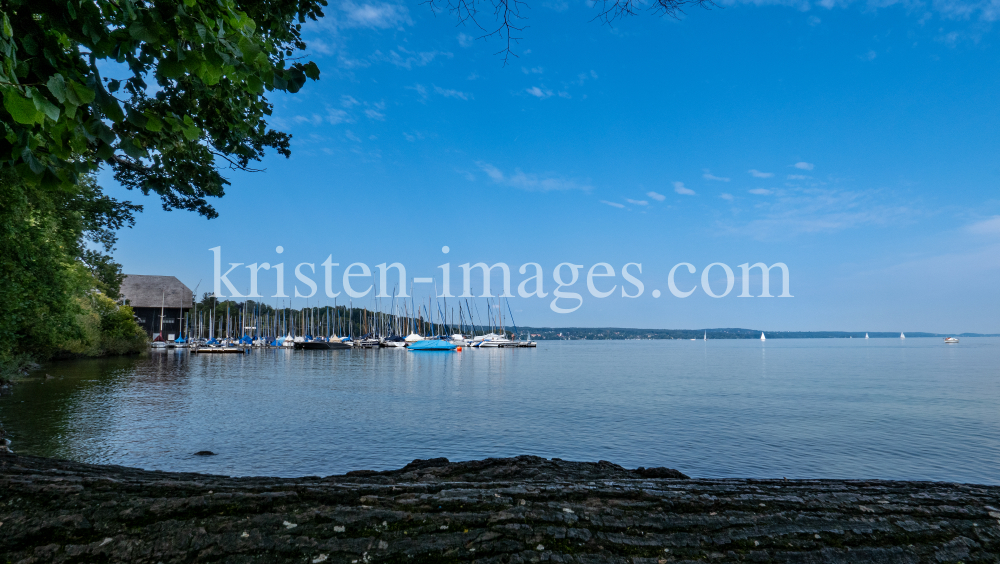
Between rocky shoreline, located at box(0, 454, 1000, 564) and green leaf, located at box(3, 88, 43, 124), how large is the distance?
226 cm

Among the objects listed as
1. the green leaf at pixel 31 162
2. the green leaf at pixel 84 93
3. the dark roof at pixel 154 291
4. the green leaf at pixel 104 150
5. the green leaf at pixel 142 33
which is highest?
the dark roof at pixel 154 291

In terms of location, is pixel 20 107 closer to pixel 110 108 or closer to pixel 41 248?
pixel 110 108

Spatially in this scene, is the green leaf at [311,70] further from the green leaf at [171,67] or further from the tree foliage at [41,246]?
the tree foliage at [41,246]

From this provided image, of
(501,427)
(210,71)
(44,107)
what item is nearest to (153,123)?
(210,71)

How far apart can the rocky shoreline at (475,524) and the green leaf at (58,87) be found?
239cm

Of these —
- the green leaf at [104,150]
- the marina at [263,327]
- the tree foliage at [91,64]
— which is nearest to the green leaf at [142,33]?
the tree foliage at [91,64]

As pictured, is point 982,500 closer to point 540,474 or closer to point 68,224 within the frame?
point 540,474

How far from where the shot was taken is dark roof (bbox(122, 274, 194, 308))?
81.4m

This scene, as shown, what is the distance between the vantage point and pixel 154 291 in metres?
83.2

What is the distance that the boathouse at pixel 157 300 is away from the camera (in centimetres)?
8175

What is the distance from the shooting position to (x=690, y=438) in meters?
15.9

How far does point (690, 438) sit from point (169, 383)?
94.0 ft

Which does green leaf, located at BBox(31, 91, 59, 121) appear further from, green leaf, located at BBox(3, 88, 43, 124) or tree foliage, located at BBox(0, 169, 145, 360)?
tree foliage, located at BBox(0, 169, 145, 360)

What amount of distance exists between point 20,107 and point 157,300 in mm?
97233
